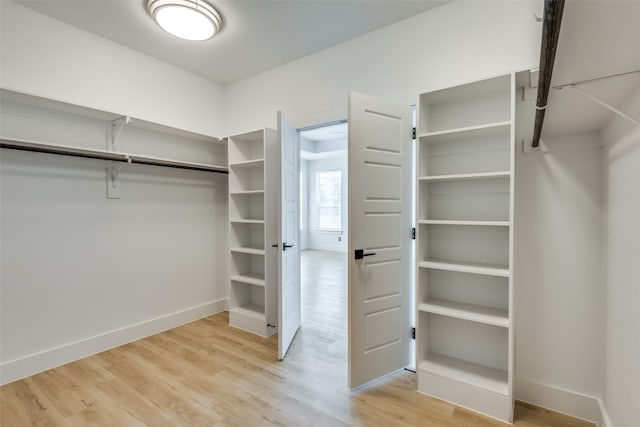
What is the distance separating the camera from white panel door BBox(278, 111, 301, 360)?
2.66 meters

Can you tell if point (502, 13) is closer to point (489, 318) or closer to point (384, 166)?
point (384, 166)

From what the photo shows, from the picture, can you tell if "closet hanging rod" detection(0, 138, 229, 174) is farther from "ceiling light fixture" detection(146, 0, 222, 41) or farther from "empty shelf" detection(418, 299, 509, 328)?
"empty shelf" detection(418, 299, 509, 328)

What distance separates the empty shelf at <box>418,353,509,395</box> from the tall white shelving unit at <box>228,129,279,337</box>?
167 cm

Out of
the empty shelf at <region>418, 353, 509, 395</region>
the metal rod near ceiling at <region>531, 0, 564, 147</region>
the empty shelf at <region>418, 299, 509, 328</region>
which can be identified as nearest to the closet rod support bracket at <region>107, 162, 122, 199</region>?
the empty shelf at <region>418, 299, 509, 328</region>

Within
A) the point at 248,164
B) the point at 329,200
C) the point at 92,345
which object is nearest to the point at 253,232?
the point at 248,164

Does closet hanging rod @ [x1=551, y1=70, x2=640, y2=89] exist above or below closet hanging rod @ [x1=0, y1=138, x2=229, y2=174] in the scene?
above

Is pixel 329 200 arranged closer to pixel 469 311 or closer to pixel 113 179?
pixel 113 179

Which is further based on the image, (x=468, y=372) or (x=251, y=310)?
(x=251, y=310)

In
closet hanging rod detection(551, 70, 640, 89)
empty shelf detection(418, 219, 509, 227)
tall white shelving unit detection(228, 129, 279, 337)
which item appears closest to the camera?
closet hanging rod detection(551, 70, 640, 89)

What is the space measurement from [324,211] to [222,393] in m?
7.10

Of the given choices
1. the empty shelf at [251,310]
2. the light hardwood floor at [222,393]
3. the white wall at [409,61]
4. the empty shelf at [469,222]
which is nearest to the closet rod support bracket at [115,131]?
the white wall at [409,61]

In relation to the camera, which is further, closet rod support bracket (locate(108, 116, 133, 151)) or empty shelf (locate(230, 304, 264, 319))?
empty shelf (locate(230, 304, 264, 319))

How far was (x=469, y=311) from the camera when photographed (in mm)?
2066

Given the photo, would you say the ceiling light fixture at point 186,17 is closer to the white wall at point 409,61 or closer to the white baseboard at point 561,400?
the white wall at point 409,61
